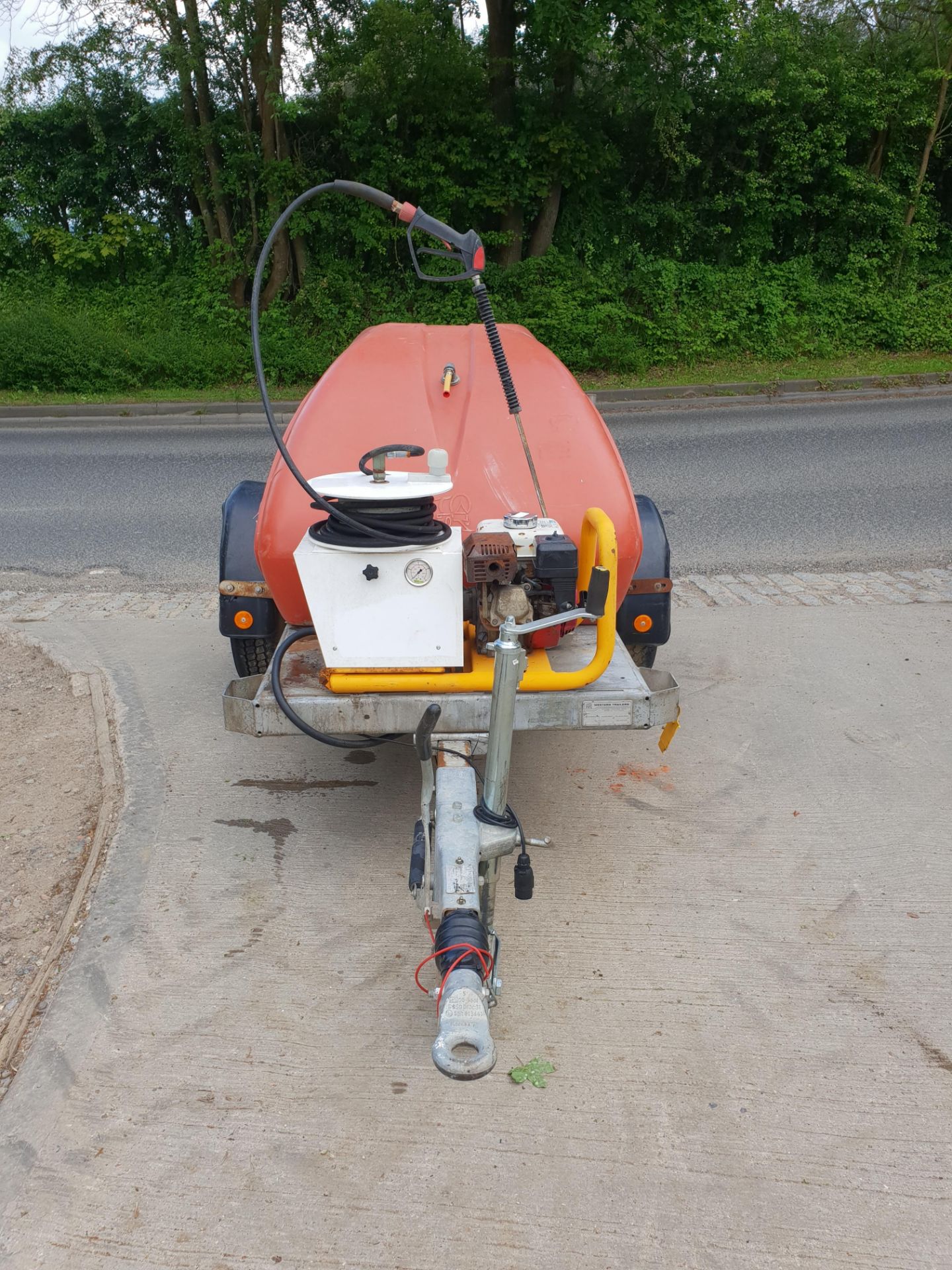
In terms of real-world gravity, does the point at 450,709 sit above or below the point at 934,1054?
above

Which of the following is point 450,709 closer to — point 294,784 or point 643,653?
point 294,784

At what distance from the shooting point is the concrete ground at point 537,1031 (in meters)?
2.28

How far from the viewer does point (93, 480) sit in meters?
9.65

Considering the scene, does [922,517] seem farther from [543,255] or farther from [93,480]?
[543,255]

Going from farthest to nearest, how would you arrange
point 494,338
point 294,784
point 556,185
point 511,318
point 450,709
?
point 556,185 → point 511,318 → point 294,784 → point 494,338 → point 450,709

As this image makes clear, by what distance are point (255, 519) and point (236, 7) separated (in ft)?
39.9

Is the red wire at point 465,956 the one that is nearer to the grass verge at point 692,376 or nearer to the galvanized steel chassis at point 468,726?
the galvanized steel chassis at point 468,726

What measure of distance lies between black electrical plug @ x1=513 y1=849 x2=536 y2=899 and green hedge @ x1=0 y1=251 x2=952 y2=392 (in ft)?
41.1

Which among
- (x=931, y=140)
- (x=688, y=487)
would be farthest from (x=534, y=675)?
(x=931, y=140)

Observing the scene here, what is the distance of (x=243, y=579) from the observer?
13.7ft

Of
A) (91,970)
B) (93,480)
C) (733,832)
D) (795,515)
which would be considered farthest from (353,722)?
(93,480)

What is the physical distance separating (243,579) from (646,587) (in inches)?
63.4

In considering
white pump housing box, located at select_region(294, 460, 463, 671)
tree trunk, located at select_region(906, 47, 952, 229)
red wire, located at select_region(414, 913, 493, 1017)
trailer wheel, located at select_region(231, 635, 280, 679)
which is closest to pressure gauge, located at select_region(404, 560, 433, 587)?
white pump housing box, located at select_region(294, 460, 463, 671)

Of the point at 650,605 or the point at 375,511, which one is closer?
the point at 375,511
